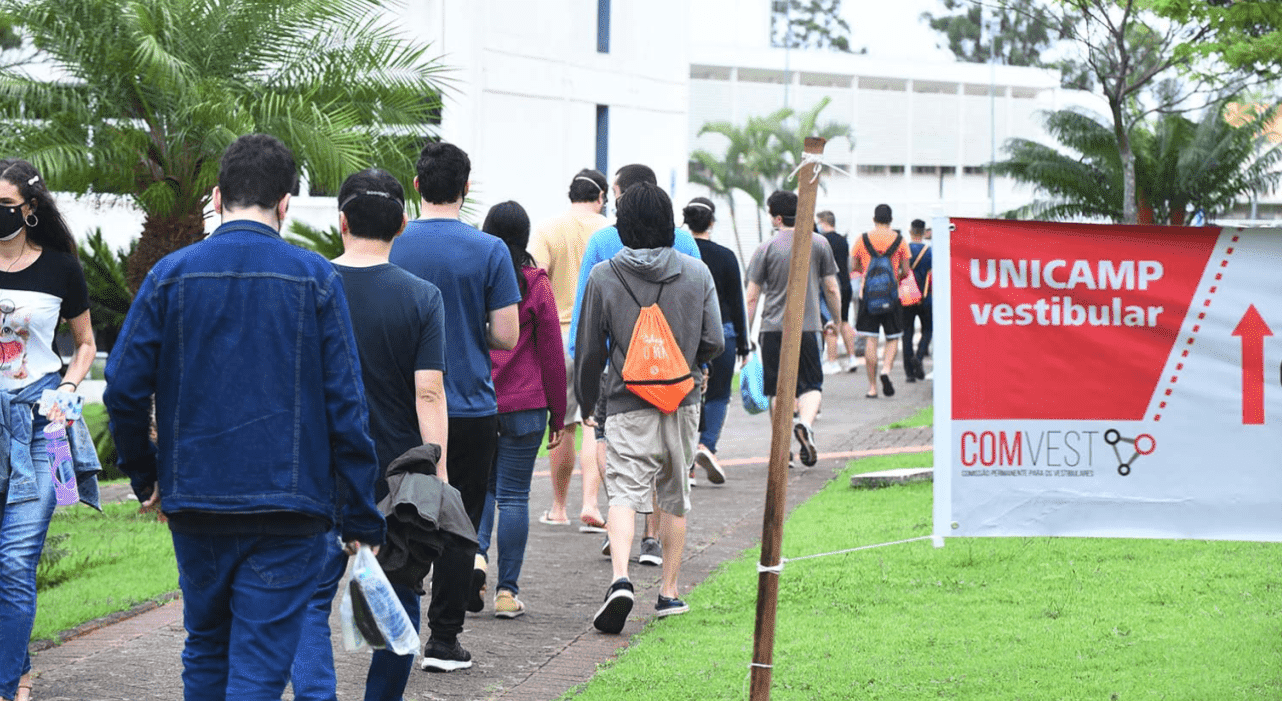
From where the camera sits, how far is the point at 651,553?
25.6 ft

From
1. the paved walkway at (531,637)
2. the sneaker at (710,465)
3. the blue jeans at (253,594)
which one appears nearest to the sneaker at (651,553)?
the paved walkway at (531,637)

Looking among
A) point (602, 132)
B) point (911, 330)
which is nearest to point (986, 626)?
point (911, 330)

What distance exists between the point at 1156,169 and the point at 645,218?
60.7 feet

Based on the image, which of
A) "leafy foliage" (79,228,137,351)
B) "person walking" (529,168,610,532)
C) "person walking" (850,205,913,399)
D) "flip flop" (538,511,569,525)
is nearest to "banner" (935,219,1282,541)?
"person walking" (529,168,610,532)

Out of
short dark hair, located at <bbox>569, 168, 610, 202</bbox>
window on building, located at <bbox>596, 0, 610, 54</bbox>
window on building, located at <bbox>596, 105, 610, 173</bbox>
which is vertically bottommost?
short dark hair, located at <bbox>569, 168, 610, 202</bbox>

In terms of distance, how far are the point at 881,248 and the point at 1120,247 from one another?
12194 millimetres

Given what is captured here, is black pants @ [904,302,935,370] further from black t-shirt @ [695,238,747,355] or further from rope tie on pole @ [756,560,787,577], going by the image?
rope tie on pole @ [756,560,787,577]

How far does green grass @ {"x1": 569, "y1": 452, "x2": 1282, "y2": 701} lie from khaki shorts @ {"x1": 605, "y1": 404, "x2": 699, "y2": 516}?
0.55m

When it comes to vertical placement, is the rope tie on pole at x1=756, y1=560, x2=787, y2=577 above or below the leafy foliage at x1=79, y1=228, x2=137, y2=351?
below

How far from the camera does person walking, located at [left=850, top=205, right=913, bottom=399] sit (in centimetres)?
1652

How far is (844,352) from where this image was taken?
74.4ft

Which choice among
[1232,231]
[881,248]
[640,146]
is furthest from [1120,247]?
[640,146]

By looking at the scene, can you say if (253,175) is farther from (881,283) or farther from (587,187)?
(881,283)

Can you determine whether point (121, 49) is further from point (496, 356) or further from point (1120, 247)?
point (1120, 247)
